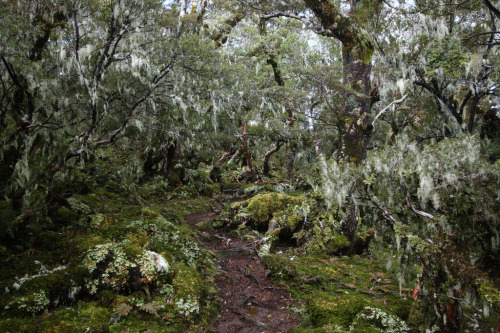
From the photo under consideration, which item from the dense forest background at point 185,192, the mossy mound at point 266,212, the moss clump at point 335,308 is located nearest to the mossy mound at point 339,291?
the moss clump at point 335,308

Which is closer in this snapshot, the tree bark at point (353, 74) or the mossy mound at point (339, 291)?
the mossy mound at point (339, 291)

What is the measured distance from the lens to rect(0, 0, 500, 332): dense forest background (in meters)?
4.02

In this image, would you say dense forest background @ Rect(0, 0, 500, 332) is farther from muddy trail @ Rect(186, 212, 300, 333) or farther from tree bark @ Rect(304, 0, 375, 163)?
muddy trail @ Rect(186, 212, 300, 333)

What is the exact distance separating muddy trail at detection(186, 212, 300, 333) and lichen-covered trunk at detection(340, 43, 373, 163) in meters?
3.72

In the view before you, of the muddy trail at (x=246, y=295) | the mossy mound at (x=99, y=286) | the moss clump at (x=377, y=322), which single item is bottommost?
the muddy trail at (x=246, y=295)

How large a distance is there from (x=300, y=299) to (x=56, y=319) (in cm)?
392

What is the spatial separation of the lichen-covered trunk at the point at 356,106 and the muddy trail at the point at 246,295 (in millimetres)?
3718

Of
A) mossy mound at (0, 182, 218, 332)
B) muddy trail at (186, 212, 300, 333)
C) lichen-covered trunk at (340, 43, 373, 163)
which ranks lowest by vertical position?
muddy trail at (186, 212, 300, 333)

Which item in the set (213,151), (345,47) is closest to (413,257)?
(345,47)

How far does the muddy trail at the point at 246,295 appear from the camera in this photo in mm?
4770

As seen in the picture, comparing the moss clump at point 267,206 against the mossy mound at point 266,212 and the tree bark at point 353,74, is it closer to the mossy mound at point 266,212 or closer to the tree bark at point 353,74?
the mossy mound at point 266,212

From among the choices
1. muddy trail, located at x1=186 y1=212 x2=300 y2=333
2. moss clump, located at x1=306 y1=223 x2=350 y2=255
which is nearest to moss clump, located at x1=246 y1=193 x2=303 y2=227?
muddy trail, located at x1=186 y1=212 x2=300 y2=333

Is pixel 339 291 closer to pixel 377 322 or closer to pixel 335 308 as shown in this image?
pixel 335 308

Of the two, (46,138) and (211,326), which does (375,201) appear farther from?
(46,138)
